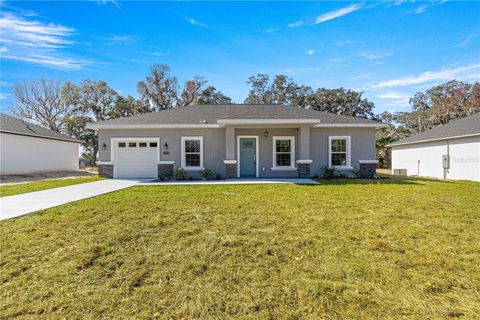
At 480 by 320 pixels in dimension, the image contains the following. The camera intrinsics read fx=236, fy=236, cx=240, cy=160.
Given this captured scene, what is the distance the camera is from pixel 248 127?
12.0 m

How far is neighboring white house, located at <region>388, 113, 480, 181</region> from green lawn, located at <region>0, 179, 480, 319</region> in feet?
35.2

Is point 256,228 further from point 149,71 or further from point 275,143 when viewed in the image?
point 149,71

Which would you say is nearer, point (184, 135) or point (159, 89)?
point (184, 135)

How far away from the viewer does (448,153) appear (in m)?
14.9

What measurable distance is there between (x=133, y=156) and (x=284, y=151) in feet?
27.2

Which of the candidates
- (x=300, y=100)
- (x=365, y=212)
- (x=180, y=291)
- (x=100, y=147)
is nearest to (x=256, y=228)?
(x=180, y=291)

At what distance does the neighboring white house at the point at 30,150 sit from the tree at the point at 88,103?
11765 millimetres

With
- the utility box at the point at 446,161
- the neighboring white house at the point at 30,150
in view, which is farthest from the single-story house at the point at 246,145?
the neighboring white house at the point at 30,150

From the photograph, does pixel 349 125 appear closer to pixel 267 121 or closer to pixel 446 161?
pixel 267 121

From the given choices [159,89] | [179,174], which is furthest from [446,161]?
[159,89]

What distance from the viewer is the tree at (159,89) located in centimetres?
3145

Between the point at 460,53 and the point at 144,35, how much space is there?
871 inches

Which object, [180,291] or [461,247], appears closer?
[180,291]

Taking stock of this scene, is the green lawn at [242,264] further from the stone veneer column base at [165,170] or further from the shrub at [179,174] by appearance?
the stone veneer column base at [165,170]
